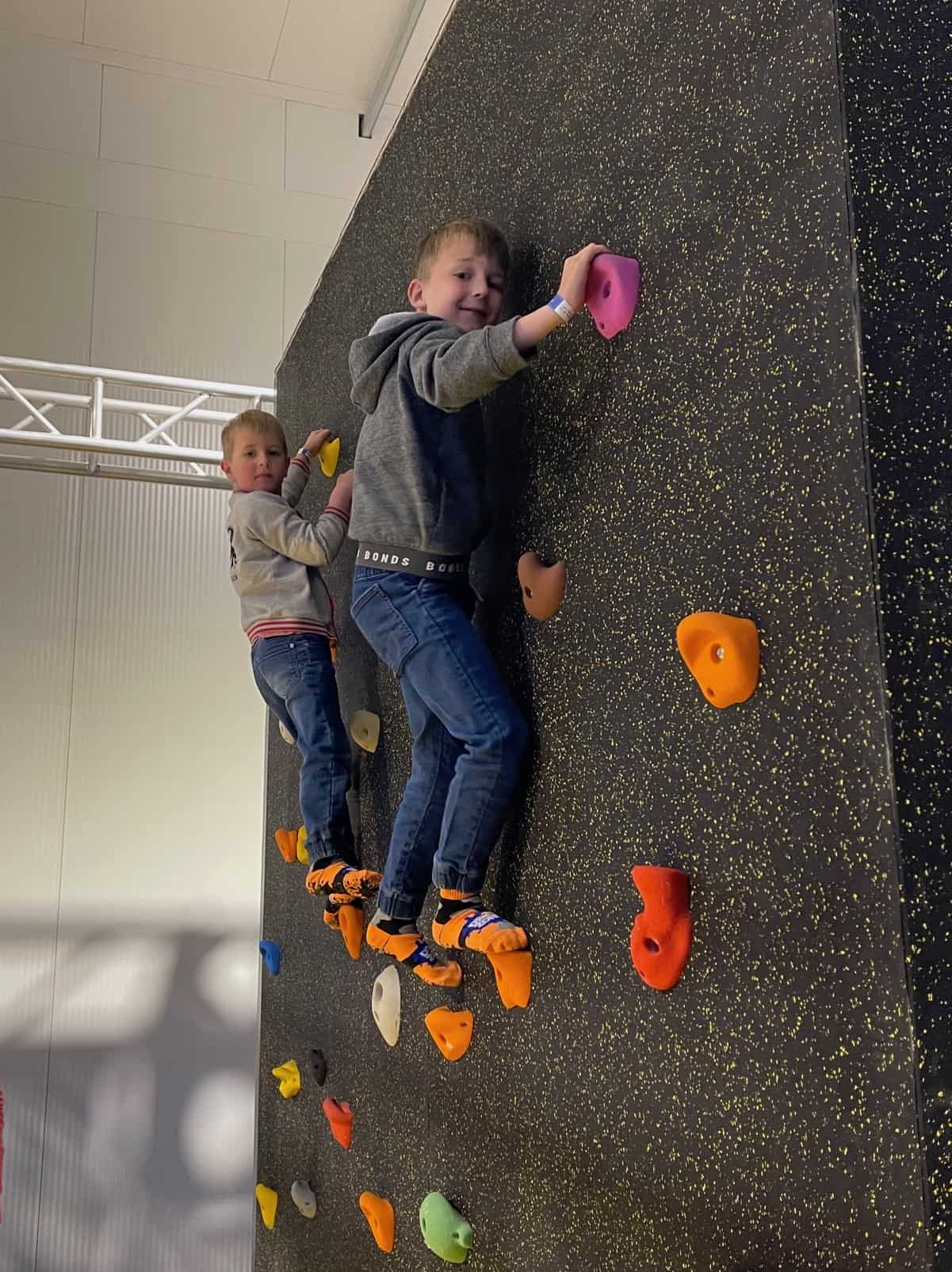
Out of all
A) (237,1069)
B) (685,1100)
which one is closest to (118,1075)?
(237,1069)

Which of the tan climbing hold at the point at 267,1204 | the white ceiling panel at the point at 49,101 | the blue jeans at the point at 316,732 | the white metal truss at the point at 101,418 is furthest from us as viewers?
the white ceiling panel at the point at 49,101

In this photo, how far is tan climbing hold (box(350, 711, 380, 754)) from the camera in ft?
5.99

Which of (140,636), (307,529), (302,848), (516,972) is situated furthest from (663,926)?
(140,636)

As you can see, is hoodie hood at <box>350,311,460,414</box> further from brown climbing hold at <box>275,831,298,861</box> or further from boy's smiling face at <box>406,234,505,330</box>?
brown climbing hold at <box>275,831,298,861</box>

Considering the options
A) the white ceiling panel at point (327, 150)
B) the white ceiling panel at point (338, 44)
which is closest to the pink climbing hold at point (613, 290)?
the white ceiling panel at point (338, 44)

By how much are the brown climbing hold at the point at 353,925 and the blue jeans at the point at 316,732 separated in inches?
3.5

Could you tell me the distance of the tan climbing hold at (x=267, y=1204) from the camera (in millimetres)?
2352

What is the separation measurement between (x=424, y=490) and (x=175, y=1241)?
134 inches

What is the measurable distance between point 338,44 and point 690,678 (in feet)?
13.3

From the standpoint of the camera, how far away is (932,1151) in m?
→ 0.71

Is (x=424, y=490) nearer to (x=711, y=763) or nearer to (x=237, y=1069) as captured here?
(x=711, y=763)

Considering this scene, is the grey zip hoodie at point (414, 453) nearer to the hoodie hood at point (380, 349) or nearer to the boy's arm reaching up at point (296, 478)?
the hoodie hood at point (380, 349)

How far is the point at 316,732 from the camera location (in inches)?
70.2

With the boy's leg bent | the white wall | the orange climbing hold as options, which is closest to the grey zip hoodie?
the boy's leg bent
